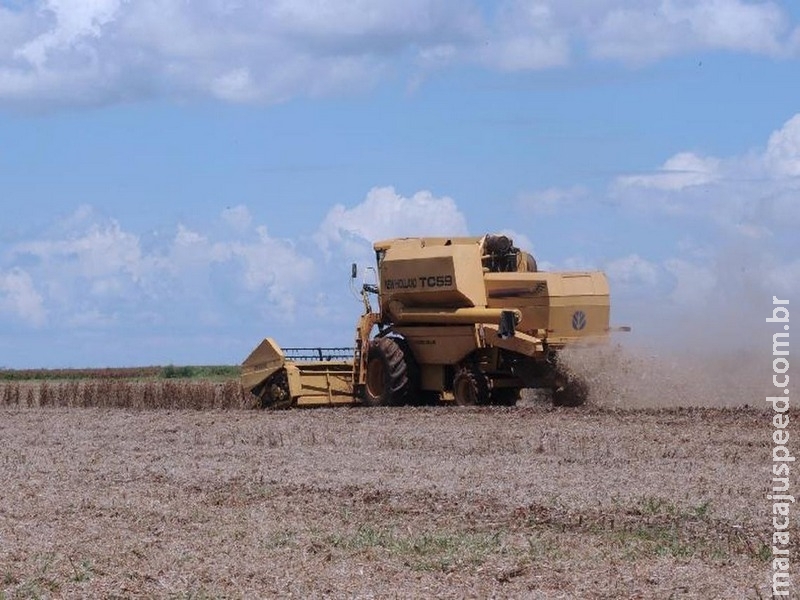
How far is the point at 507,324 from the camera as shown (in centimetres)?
2211

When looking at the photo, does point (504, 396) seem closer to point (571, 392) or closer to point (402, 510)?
point (571, 392)

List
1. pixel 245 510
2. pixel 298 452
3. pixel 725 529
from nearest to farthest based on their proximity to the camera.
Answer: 1. pixel 725 529
2. pixel 245 510
3. pixel 298 452

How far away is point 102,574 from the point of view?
29.5 feet

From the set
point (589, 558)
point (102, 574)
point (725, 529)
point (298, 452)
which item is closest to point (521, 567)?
point (589, 558)

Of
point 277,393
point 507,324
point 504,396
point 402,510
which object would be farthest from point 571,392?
point 402,510

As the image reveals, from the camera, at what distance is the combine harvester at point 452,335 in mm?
22422

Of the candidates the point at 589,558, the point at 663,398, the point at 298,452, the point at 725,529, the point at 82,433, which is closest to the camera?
the point at 589,558

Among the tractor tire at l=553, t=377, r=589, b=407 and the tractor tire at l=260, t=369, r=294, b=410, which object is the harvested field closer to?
the tractor tire at l=553, t=377, r=589, b=407

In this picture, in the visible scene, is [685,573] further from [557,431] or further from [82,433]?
[82,433]

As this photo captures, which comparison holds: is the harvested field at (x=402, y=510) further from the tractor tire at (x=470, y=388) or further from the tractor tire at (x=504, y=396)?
the tractor tire at (x=504, y=396)

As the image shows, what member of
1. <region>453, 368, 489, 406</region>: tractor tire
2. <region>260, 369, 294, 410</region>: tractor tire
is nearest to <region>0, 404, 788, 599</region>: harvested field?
<region>453, 368, 489, 406</region>: tractor tire

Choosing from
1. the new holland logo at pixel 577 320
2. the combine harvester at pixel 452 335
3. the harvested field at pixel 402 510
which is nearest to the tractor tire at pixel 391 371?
the combine harvester at pixel 452 335

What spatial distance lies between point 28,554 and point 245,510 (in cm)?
249

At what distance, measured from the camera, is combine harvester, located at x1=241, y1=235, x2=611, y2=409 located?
2242 cm
